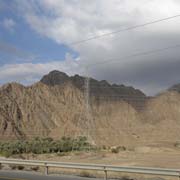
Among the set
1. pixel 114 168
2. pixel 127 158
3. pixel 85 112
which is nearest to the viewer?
pixel 114 168

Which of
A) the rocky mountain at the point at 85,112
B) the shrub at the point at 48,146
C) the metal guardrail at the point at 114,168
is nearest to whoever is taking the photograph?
the metal guardrail at the point at 114,168

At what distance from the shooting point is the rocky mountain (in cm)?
11831

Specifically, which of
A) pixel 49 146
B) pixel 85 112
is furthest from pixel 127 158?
pixel 85 112

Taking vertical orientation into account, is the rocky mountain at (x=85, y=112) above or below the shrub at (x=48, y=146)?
above

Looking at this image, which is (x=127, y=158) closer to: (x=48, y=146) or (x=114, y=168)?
A: (x=48, y=146)

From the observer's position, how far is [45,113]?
129000 mm

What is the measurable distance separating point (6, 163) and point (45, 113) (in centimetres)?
10519

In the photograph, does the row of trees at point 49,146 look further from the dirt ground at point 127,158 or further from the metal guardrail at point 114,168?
the metal guardrail at point 114,168

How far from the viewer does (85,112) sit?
415 ft

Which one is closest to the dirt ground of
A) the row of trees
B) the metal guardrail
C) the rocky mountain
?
the row of trees

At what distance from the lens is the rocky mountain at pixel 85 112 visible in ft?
388

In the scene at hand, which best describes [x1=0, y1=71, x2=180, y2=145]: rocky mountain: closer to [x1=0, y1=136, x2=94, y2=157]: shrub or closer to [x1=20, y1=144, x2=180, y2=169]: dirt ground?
[x1=0, y1=136, x2=94, y2=157]: shrub

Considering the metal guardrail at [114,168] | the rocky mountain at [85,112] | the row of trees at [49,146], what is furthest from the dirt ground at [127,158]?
the rocky mountain at [85,112]

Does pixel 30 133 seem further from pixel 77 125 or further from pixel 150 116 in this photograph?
pixel 150 116
